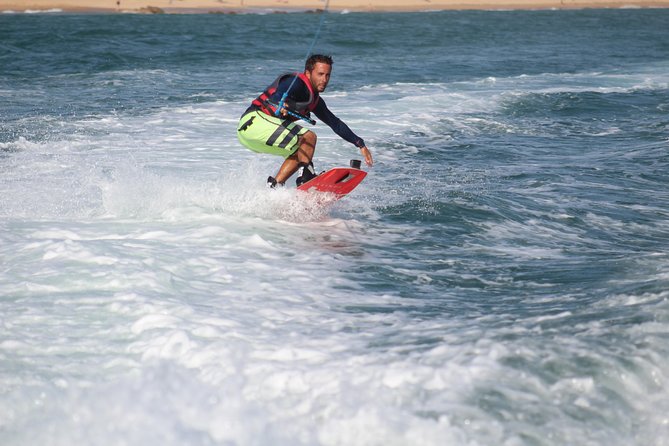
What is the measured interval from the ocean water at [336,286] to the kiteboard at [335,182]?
182 millimetres

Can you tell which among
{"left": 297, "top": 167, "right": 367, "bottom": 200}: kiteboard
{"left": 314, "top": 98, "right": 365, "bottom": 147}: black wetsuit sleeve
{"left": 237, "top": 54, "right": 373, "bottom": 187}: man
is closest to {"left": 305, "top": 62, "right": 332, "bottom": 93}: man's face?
{"left": 237, "top": 54, "right": 373, "bottom": 187}: man

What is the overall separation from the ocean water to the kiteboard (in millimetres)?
182

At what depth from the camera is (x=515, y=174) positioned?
10109 millimetres

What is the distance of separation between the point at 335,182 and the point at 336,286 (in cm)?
212

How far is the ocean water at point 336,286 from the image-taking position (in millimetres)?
3721

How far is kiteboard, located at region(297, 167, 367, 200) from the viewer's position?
7535 millimetres

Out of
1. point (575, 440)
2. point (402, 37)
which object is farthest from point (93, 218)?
point (402, 37)

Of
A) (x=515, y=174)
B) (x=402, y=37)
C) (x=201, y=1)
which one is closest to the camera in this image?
(x=515, y=174)

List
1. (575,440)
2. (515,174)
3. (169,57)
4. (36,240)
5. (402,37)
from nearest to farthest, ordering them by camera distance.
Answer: (575,440) < (36,240) < (515,174) < (169,57) < (402,37)

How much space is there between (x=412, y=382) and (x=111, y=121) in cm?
1025

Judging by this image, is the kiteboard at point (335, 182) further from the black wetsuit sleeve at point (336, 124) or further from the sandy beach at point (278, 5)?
the sandy beach at point (278, 5)

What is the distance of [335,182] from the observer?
7652mm

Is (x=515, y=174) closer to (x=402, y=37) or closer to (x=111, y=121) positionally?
(x=111, y=121)

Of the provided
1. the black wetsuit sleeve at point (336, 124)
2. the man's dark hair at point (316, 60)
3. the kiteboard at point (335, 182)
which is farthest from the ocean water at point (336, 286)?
the man's dark hair at point (316, 60)
